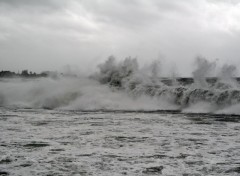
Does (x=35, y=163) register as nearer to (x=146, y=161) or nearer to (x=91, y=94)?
(x=146, y=161)

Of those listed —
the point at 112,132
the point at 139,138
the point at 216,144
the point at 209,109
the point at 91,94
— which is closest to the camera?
the point at 216,144

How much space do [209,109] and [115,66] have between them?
38.5 ft

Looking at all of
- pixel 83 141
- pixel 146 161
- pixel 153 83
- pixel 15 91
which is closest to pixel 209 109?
pixel 153 83

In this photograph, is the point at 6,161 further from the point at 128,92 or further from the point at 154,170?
the point at 128,92

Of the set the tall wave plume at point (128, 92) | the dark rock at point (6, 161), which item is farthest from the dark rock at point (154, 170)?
the tall wave plume at point (128, 92)

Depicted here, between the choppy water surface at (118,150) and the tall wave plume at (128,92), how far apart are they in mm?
10120

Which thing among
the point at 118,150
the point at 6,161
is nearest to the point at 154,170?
the point at 118,150

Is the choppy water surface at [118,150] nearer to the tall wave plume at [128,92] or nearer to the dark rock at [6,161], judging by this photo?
the dark rock at [6,161]

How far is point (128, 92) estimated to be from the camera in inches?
1065

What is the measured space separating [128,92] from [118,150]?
61.6 feet

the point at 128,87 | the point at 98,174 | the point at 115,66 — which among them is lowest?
the point at 98,174

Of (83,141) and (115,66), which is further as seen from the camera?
(115,66)

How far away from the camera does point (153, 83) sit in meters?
28.3

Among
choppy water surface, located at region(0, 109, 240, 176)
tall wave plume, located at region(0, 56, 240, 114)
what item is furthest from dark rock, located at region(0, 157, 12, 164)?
tall wave plume, located at region(0, 56, 240, 114)
